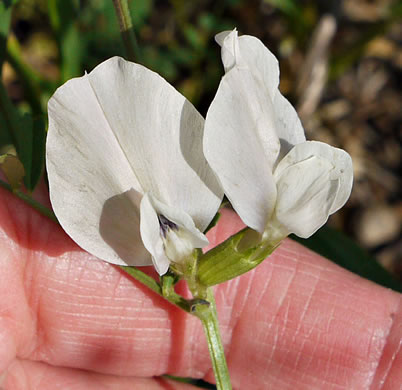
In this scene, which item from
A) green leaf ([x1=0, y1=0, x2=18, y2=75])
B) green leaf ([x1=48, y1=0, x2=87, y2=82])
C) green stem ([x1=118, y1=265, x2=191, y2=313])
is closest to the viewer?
green stem ([x1=118, y1=265, x2=191, y2=313])

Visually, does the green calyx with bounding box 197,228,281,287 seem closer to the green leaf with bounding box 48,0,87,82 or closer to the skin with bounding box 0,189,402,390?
the skin with bounding box 0,189,402,390

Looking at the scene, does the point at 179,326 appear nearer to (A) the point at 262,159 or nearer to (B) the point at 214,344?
(B) the point at 214,344

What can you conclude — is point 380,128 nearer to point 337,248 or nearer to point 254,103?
point 337,248

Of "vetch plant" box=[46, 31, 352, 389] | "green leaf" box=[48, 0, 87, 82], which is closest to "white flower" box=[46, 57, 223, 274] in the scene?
"vetch plant" box=[46, 31, 352, 389]

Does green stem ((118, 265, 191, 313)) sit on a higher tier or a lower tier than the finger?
higher

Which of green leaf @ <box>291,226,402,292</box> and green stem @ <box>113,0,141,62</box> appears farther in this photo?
green leaf @ <box>291,226,402,292</box>

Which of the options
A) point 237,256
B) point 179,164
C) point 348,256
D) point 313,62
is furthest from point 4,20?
point 313,62

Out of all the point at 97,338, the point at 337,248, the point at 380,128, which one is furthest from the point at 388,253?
the point at 97,338
